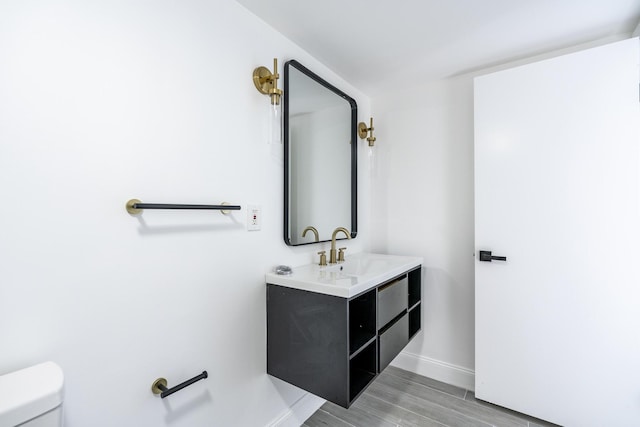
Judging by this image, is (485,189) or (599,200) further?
(485,189)

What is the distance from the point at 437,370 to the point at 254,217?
1832mm

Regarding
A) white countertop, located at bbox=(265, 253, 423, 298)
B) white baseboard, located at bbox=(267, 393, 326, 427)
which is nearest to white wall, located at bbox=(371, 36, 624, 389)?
white countertop, located at bbox=(265, 253, 423, 298)

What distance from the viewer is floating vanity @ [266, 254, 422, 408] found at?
1.36 metres

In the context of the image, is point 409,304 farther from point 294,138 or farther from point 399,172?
point 294,138

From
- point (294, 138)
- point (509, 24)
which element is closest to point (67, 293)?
point (294, 138)

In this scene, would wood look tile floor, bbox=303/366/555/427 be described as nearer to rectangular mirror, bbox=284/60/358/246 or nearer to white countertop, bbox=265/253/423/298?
white countertop, bbox=265/253/423/298

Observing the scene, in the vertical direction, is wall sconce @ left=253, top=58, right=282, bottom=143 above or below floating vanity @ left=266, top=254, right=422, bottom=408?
above

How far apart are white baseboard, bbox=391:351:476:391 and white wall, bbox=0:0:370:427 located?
49.1 inches

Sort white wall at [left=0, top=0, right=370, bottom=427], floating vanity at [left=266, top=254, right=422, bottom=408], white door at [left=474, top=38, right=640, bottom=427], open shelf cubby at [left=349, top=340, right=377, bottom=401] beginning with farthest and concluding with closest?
1. white door at [left=474, top=38, right=640, bottom=427]
2. open shelf cubby at [left=349, top=340, right=377, bottom=401]
3. floating vanity at [left=266, top=254, right=422, bottom=408]
4. white wall at [left=0, top=0, right=370, bottom=427]

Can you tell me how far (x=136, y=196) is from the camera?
109 cm

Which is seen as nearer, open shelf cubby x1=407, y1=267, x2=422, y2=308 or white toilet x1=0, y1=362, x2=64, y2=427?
white toilet x1=0, y1=362, x2=64, y2=427

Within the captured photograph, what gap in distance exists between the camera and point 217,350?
137cm

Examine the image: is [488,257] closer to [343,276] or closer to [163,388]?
[343,276]

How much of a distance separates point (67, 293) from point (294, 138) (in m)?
1.25
